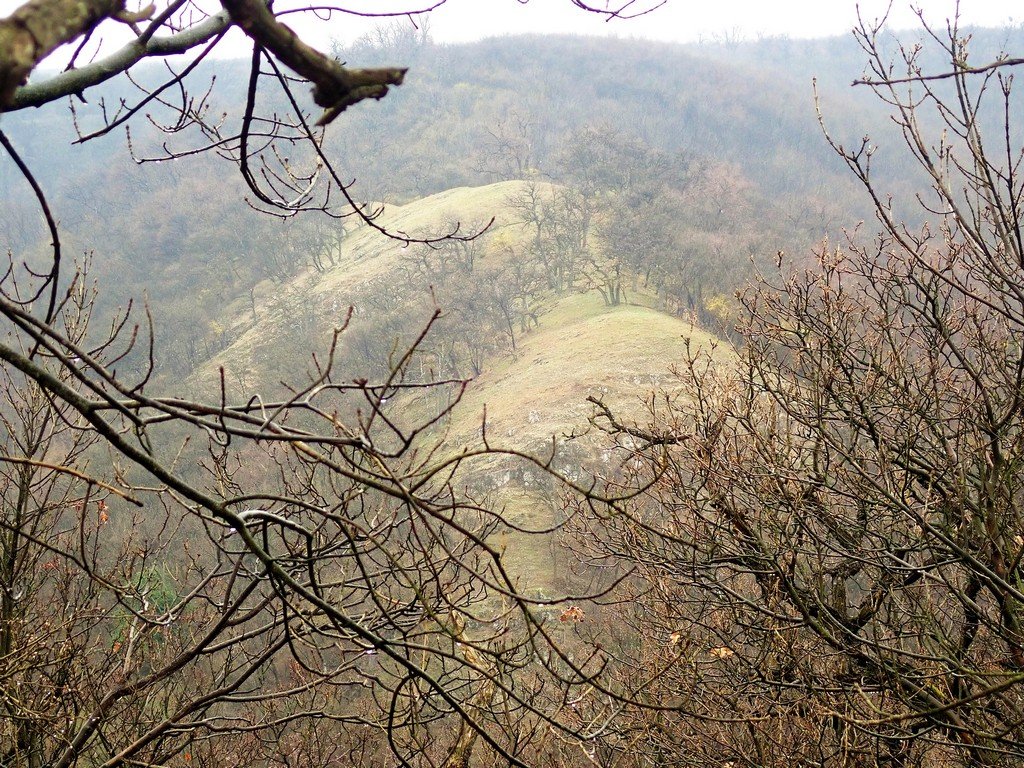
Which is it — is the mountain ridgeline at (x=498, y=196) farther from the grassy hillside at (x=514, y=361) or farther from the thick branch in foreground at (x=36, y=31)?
the thick branch in foreground at (x=36, y=31)

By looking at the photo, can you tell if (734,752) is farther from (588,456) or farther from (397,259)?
(397,259)

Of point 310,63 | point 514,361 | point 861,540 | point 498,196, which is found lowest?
point 514,361

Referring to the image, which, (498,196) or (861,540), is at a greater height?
(498,196)

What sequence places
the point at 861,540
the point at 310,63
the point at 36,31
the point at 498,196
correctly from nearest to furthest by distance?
the point at 36,31
the point at 310,63
the point at 861,540
the point at 498,196

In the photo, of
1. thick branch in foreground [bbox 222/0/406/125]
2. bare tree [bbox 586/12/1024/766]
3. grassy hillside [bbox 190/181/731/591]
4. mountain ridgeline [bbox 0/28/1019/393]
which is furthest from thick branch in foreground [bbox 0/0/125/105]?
mountain ridgeline [bbox 0/28/1019/393]

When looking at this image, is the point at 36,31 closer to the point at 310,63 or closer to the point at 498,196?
the point at 310,63

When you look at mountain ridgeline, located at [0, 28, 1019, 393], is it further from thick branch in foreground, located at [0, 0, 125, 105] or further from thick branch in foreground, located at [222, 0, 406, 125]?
thick branch in foreground, located at [0, 0, 125, 105]

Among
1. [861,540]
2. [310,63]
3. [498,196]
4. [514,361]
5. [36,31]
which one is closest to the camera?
[36,31]

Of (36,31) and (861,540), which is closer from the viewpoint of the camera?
(36,31)

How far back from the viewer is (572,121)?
77.6 m

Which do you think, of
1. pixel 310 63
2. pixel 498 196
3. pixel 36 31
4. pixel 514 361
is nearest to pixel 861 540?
pixel 310 63

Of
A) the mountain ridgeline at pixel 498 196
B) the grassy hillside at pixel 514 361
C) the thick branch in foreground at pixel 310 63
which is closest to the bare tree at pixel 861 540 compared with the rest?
the thick branch in foreground at pixel 310 63

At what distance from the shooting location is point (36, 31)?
115cm

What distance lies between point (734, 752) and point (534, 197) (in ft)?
144
